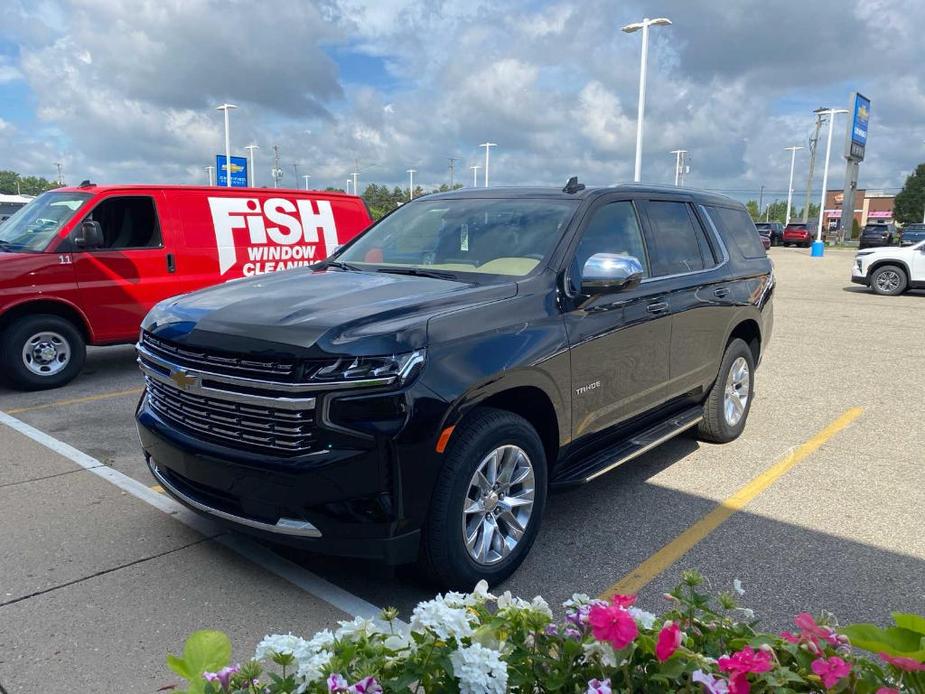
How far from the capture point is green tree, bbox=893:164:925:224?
9181 cm

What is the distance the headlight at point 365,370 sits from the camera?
2.94 m

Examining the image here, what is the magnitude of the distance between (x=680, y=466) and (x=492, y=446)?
253 cm

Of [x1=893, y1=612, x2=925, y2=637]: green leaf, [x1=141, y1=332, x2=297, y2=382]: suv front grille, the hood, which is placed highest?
the hood

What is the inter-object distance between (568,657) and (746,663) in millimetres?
352

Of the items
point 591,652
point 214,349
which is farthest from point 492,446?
point 591,652

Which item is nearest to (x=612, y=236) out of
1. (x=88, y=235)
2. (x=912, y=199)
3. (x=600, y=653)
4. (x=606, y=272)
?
(x=606, y=272)

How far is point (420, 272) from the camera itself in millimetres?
4137

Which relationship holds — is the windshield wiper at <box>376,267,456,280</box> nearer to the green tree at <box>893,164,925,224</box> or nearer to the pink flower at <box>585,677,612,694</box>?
the pink flower at <box>585,677,612,694</box>

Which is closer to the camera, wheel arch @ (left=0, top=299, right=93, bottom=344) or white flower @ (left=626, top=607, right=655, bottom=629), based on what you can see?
white flower @ (left=626, top=607, right=655, bottom=629)

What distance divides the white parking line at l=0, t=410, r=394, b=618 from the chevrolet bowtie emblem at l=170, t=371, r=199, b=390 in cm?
101

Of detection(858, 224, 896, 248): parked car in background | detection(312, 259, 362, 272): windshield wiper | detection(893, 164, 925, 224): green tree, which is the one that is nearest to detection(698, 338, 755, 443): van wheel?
detection(312, 259, 362, 272): windshield wiper

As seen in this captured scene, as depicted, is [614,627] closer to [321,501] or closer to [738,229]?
[321,501]

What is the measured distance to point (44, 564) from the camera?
366cm

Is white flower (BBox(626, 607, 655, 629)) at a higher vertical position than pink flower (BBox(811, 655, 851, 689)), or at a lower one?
lower
